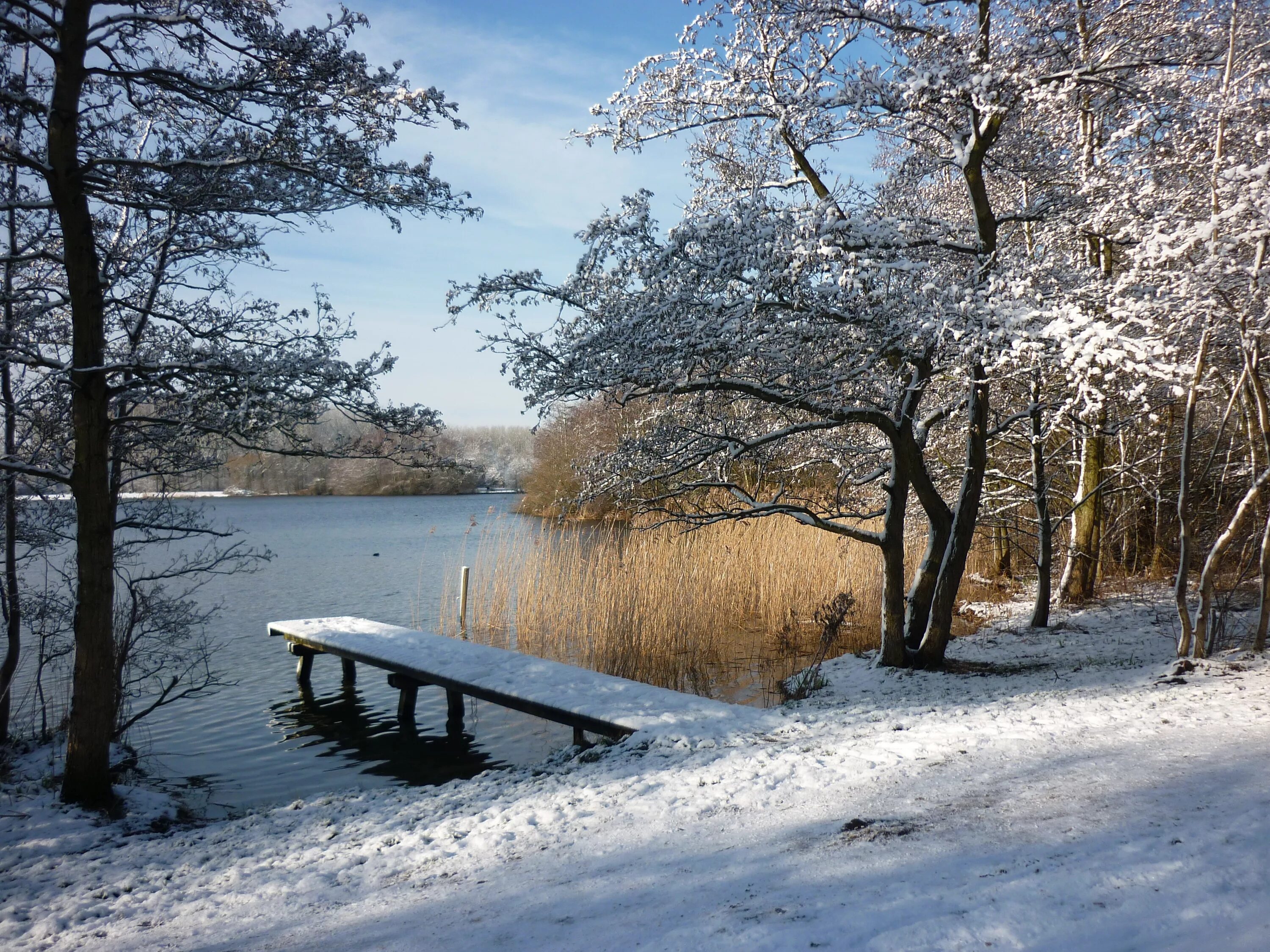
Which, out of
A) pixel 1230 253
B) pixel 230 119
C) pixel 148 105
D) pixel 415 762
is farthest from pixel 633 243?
pixel 415 762

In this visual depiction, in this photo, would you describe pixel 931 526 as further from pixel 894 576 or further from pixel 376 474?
pixel 376 474

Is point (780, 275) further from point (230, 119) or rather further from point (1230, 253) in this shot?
point (230, 119)

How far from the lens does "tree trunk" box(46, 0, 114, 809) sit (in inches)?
183

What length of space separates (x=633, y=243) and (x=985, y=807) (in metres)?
3.93

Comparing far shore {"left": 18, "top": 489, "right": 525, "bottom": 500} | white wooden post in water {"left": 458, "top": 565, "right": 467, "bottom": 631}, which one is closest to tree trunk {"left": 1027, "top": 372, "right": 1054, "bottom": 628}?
white wooden post in water {"left": 458, "top": 565, "right": 467, "bottom": 631}

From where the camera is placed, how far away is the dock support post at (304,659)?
9.50 meters

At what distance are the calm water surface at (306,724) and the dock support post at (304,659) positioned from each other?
3.8 inches

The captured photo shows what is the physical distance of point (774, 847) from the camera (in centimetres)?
338

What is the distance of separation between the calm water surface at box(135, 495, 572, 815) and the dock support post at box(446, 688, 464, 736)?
0.11 meters

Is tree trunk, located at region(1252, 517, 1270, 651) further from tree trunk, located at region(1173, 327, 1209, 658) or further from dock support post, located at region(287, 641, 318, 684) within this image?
dock support post, located at region(287, 641, 318, 684)

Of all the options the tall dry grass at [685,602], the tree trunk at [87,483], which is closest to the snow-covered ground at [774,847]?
the tree trunk at [87,483]

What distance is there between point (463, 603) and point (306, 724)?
324 centimetres

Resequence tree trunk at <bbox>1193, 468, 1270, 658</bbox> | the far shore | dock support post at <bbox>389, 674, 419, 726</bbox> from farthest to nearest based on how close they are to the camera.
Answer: the far shore < dock support post at <bbox>389, 674, 419, 726</bbox> < tree trunk at <bbox>1193, 468, 1270, 658</bbox>

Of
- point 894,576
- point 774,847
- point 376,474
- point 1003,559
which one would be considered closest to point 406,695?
point 894,576
